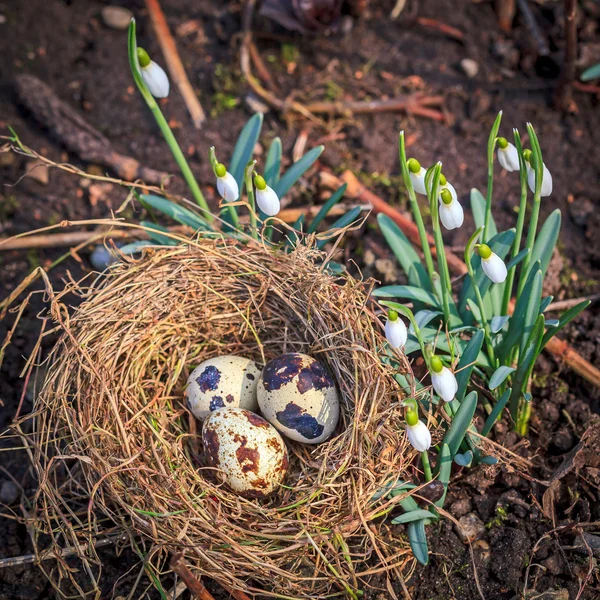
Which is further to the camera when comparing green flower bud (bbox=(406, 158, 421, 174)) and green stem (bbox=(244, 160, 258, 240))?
green stem (bbox=(244, 160, 258, 240))

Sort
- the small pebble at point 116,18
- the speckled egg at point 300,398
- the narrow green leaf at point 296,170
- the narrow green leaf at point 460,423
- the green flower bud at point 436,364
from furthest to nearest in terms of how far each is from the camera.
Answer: the small pebble at point 116,18, the narrow green leaf at point 296,170, the speckled egg at point 300,398, the narrow green leaf at point 460,423, the green flower bud at point 436,364

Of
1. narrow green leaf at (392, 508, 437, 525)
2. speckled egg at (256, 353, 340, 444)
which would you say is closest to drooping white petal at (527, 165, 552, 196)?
speckled egg at (256, 353, 340, 444)

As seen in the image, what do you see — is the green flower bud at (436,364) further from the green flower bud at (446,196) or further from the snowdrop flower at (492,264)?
the green flower bud at (446,196)

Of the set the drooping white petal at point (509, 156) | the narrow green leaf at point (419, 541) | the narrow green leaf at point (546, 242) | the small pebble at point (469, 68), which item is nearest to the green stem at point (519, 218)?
the drooping white petal at point (509, 156)

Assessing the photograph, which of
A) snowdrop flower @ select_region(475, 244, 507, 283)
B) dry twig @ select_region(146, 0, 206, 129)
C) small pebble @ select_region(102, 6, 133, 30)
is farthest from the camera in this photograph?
small pebble @ select_region(102, 6, 133, 30)

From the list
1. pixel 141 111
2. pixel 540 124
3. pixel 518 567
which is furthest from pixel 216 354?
pixel 540 124

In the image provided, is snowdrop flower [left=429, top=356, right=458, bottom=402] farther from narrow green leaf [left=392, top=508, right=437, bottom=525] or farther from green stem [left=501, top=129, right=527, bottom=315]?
green stem [left=501, top=129, right=527, bottom=315]

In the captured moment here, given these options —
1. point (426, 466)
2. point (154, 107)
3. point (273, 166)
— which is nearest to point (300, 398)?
point (426, 466)
